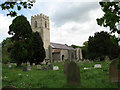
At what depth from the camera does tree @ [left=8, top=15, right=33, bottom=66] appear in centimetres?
1728

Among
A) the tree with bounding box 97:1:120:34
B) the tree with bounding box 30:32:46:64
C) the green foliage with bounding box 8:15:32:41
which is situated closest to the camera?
the tree with bounding box 97:1:120:34

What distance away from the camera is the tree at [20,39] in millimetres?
17281

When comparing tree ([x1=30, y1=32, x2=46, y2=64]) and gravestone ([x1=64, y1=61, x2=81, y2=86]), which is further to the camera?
tree ([x1=30, y1=32, x2=46, y2=64])

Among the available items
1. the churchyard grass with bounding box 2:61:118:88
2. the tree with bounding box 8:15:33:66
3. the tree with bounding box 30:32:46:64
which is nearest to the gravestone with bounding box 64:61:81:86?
the churchyard grass with bounding box 2:61:118:88

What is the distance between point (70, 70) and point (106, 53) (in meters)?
27.5

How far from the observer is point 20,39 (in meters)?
18.5

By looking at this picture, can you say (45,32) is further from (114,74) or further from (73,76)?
(73,76)

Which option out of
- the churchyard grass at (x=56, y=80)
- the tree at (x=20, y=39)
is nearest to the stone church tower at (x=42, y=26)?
the tree at (x=20, y=39)

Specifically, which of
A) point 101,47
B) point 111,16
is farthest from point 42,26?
point 111,16

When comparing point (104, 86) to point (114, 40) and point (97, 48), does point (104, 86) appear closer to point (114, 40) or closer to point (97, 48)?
point (114, 40)

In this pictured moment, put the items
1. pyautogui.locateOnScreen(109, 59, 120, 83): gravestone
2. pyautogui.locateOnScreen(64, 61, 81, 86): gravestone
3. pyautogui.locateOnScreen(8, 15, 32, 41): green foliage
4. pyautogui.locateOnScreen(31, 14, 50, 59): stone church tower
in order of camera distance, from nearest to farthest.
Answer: pyautogui.locateOnScreen(64, 61, 81, 86): gravestone, pyautogui.locateOnScreen(109, 59, 120, 83): gravestone, pyautogui.locateOnScreen(8, 15, 32, 41): green foliage, pyautogui.locateOnScreen(31, 14, 50, 59): stone church tower

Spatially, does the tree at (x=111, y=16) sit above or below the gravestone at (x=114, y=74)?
above

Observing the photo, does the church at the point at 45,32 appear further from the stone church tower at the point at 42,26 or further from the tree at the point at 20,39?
the tree at the point at 20,39

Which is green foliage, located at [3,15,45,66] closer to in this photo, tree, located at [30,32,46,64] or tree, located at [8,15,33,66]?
tree, located at [8,15,33,66]
